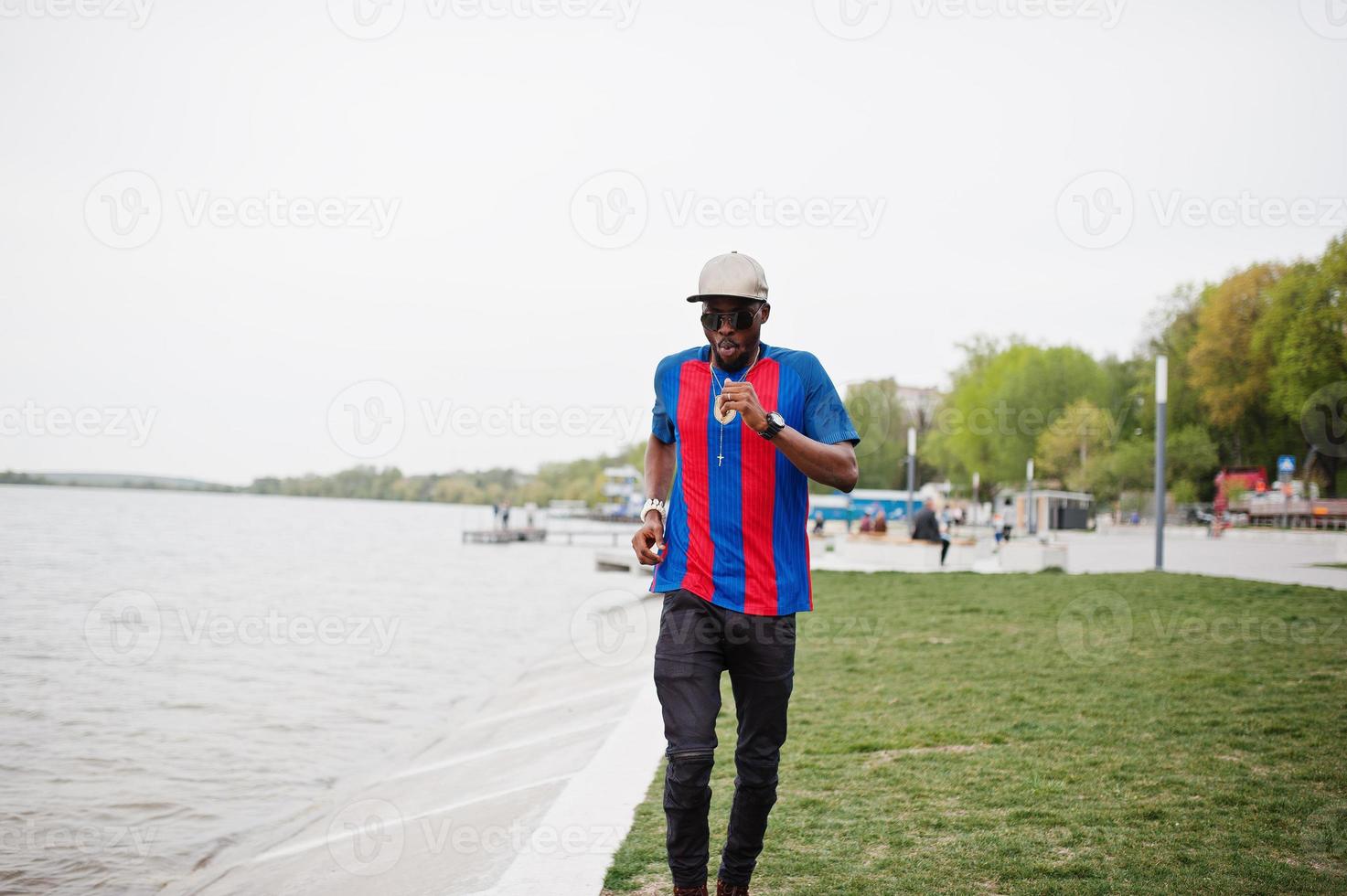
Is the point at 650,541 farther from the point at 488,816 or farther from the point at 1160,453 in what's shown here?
the point at 1160,453

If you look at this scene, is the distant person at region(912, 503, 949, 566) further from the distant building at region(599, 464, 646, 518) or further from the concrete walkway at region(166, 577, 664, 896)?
the distant building at region(599, 464, 646, 518)

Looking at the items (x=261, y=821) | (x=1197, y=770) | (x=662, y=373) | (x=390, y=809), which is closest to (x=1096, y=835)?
(x=1197, y=770)

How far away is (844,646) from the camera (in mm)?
12047

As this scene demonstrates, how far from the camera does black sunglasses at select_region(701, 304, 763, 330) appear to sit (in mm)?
3715

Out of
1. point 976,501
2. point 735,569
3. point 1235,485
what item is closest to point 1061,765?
point 735,569

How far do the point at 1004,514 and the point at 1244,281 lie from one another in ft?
72.1

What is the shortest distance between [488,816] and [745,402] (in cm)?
408

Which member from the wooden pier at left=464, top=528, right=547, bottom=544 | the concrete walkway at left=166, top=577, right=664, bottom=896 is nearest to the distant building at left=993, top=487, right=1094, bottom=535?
→ the wooden pier at left=464, top=528, right=547, bottom=544

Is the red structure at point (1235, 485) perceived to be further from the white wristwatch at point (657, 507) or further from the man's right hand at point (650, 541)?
the man's right hand at point (650, 541)

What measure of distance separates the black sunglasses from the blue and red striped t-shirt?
16 centimetres

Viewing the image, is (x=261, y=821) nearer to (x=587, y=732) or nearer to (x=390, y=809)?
(x=390, y=809)

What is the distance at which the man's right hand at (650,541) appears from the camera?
3.82m

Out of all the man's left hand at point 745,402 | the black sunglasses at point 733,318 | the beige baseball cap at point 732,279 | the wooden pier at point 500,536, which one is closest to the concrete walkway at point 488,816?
the man's left hand at point 745,402

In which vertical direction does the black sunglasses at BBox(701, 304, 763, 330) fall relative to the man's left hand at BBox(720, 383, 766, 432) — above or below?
above
